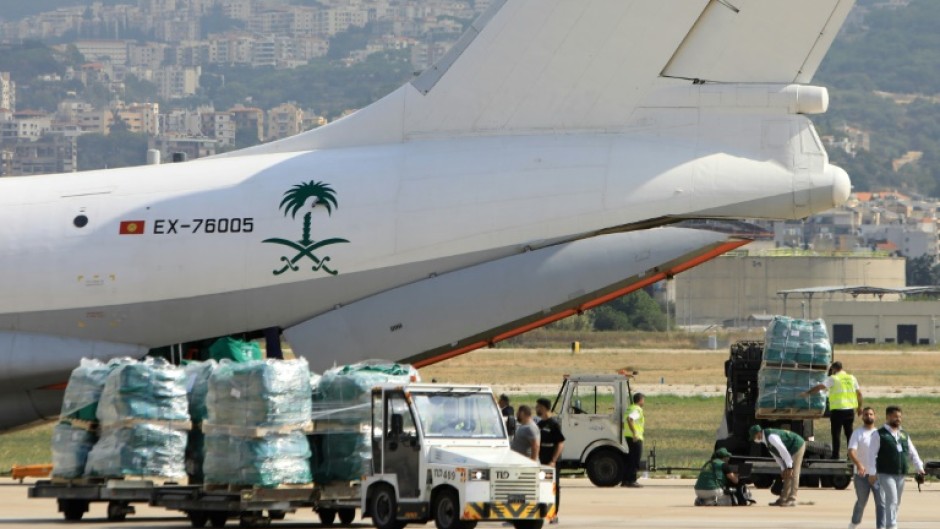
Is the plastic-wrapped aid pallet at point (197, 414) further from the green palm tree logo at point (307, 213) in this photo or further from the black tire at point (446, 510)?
the black tire at point (446, 510)

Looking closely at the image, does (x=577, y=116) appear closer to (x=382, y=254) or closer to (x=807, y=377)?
(x=382, y=254)

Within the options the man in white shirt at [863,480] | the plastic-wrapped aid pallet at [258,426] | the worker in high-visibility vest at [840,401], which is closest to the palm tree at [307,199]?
the plastic-wrapped aid pallet at [258,426]

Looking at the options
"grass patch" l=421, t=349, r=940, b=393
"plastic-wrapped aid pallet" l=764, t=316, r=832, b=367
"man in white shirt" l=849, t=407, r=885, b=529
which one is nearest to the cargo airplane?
"plastic-wrapped aid pallet" l=764, t=316, r=832, b=367

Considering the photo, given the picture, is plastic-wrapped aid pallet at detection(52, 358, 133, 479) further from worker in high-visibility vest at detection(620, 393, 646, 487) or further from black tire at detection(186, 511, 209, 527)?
worker in high-visibility vest at detection(620, 393, 646, 487)

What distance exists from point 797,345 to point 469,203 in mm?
6219

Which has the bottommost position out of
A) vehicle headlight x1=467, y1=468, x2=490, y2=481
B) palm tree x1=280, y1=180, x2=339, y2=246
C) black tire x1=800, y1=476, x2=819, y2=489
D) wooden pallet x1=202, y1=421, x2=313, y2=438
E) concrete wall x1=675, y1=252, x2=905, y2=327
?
black tire x1=800, y1=476, x2=819, y2=489

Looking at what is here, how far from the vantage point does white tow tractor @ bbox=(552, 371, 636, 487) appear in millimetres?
32500

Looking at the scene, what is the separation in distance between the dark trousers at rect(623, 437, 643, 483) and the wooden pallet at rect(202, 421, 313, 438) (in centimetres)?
900

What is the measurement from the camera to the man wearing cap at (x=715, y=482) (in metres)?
27.5

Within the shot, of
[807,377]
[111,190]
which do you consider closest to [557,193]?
[807,377]

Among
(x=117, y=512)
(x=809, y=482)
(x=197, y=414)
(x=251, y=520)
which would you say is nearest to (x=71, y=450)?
(x=117, y=512)

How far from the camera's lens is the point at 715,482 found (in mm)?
27453

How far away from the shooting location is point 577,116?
3014cm

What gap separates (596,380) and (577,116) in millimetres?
5534
